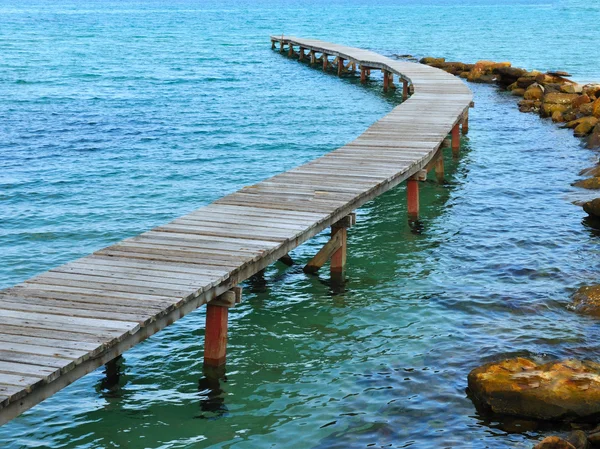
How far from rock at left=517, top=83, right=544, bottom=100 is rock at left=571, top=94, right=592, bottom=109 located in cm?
286

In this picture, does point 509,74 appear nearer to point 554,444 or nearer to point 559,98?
point 559,98

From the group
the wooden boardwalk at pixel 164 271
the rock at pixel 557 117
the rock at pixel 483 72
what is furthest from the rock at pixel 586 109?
the wooden boardwalk at pixel 164 271

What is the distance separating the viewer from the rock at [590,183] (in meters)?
17.0

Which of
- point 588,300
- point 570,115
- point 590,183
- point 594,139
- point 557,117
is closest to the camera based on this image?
point 588,300

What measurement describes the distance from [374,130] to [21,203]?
7.35 metres

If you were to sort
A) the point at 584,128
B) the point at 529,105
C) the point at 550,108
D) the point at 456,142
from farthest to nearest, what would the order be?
the point at 529,105, the point at 550,108, the point at 584,128, the point at 456,142

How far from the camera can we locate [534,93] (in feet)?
93.7

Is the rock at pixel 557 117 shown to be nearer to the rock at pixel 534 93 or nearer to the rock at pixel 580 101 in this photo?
the rock at pixel 580 101

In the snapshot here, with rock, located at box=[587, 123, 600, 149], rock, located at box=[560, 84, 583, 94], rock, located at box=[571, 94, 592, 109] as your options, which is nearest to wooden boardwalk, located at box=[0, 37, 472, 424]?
rock, located at box=[587, 123, 600, 149]

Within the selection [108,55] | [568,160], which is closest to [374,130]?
[568,160]

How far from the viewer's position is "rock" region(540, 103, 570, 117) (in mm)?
25453

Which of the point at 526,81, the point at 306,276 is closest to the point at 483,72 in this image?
the point at 526,81

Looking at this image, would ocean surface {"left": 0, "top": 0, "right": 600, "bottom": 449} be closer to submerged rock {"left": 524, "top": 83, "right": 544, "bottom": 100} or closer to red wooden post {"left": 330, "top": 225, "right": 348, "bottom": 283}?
red wooden post {"left": 330, "top": 225, "right": 348, "bottom": 283}

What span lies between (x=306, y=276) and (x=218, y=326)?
3.34 m
